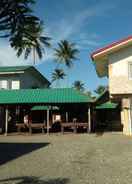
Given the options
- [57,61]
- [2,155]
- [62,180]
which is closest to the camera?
[62,180]

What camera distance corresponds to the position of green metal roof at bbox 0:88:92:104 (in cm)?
3180

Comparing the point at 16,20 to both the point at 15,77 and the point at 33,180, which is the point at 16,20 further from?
the point at 15,77

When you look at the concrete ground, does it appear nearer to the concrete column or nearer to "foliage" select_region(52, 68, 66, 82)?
the concrete column

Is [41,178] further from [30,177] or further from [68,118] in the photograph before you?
[68,118]

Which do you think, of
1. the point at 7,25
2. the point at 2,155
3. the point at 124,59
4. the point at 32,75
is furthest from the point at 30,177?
the point at 32,75

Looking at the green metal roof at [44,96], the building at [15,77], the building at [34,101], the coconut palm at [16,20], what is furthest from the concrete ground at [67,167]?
the building at [15,77]

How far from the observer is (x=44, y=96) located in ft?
109

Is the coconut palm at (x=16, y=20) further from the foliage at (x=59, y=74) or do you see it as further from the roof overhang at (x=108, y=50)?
the foliage at (x=59, y=74)

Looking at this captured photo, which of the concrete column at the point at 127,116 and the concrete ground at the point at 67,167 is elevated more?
the concrete column at the point at 127,116

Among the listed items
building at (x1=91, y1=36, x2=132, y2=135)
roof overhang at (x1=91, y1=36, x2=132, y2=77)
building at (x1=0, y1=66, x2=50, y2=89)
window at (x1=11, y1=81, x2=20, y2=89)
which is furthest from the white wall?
window at (x1=11, y1=81, x2=20, y2=89)

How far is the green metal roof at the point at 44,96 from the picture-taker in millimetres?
31795

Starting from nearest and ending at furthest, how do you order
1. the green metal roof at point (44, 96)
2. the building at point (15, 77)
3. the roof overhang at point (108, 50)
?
1. the roof overhang at point (108, 50)
2. the green metal roof at point (44, 96)
3. the building at point (15, 77)

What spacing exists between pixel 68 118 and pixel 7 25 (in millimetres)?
23801

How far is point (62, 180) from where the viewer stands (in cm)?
1039
